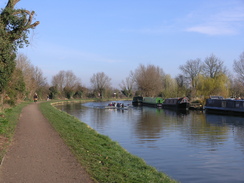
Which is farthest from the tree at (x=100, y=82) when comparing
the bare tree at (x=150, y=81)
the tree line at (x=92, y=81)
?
the bare tree at (x=150, y=81)

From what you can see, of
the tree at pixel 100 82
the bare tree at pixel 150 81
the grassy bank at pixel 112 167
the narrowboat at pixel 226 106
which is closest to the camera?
the grassy bank at pixel 112 167

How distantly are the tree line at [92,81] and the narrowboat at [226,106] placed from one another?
32.2ft

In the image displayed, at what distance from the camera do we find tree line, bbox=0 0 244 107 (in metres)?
10.3

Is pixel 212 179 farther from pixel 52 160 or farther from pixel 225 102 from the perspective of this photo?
pixel 225 102

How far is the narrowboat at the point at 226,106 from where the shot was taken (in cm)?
3419

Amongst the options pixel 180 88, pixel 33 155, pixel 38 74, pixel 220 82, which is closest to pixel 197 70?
pixel 180 88

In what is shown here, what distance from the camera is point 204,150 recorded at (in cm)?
1346

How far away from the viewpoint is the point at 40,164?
729 centimetres

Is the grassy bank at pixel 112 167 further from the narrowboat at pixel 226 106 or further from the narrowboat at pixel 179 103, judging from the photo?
the narrowboat at pixel 179 103

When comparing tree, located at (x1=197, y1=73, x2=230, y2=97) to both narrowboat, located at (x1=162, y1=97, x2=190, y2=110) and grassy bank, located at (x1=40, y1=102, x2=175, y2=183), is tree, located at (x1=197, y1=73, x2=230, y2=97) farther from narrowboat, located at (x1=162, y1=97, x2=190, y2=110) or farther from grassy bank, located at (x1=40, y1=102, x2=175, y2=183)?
grassy bank, located at (x1=40, y1=102, x2=175, y2=183)

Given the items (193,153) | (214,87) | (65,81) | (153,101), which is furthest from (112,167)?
(65,81)

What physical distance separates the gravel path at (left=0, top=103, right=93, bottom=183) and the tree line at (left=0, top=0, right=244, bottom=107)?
3.42 metres

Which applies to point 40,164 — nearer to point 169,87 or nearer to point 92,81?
point 169,87

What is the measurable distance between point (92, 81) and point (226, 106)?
215 feet
